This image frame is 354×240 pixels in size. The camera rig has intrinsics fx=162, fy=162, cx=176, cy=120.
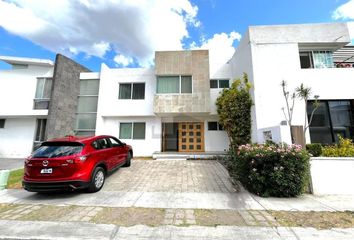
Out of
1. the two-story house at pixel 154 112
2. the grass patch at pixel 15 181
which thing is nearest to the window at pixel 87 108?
the two-story house at pixel 154 112

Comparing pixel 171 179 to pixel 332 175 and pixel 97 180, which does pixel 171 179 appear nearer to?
pixel 97 180

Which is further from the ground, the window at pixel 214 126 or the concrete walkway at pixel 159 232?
the window at pixel 214 126

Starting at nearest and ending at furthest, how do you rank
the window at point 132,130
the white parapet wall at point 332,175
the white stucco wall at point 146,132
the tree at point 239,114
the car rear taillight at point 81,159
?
the car rear taillight at point 81,159, the white parapet wall at point 332,175, the tree at point 239,114, the white stucco wall at point 146,132, the window at point 132,130

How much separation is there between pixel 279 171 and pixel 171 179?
3775 mm

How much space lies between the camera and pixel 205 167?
27.2ft

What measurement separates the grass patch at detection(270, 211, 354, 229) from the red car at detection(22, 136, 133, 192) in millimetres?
5044

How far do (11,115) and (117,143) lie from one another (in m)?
9.96

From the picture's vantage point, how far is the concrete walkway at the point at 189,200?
417 centimetres

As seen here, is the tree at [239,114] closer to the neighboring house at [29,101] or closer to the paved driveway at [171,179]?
the paved driveway at [171,179]

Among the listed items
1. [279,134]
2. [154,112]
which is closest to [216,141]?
[154,112]

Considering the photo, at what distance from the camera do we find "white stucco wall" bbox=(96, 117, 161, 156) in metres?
11.4

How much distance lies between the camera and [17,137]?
11867mm

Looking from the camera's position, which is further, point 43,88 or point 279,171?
point 43,88

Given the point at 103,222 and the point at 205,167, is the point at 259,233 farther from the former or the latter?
the point at 205,167
